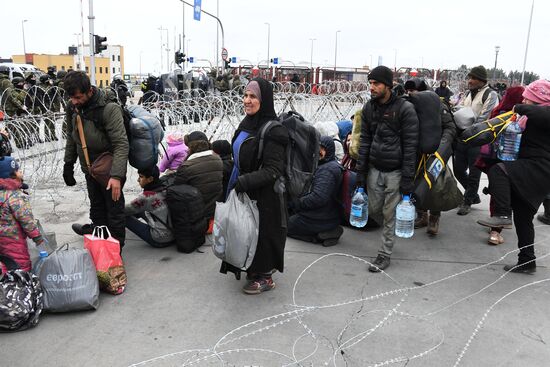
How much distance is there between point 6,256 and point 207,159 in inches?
79.0

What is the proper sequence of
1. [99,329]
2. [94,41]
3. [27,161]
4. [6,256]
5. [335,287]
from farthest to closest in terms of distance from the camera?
[94,41], [27,161], [335,287], [6,256], [99,329]

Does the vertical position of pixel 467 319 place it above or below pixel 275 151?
below

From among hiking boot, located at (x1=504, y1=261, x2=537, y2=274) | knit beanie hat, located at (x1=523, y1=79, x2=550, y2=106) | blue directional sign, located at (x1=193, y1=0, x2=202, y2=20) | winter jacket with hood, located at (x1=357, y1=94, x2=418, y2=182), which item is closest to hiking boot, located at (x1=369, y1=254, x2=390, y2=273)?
winter jacket with hood, located at (x1=357, y1=94, x2=418, y2=182)

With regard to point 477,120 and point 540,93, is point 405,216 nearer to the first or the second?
point 540,93

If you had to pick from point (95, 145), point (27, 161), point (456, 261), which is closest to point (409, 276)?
point (456, 261)

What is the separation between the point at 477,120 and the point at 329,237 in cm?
231

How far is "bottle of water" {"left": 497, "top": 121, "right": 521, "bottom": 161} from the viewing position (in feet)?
13.1

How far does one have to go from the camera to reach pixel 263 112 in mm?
3506

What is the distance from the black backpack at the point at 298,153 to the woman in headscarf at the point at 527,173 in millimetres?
1655

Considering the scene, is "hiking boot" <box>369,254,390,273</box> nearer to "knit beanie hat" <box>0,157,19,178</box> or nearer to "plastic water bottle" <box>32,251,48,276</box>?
"plastic water bottle" <box>32,251,48,276</box>

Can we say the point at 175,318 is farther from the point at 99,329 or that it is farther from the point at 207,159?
the point at 207,159

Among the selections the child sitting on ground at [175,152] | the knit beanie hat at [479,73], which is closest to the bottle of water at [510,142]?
the knit beanie hat at [479,73]

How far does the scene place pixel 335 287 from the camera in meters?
3.95

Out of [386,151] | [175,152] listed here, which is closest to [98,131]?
[175,152]
